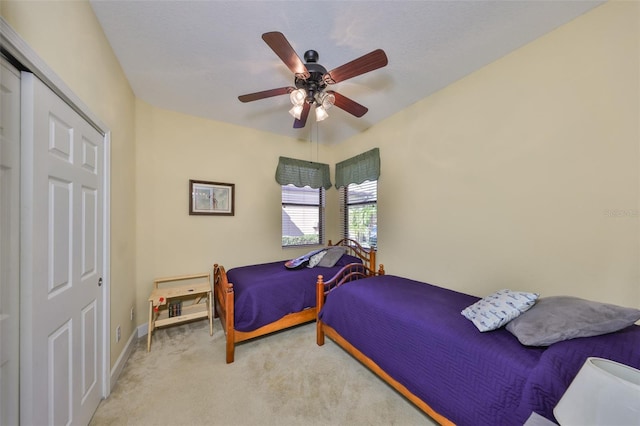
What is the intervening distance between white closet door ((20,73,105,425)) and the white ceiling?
35.3 inches

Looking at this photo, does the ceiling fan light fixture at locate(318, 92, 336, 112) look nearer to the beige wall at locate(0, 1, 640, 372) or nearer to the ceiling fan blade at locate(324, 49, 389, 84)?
the ceiling fan blade at locate(324, 49, 389, 84)

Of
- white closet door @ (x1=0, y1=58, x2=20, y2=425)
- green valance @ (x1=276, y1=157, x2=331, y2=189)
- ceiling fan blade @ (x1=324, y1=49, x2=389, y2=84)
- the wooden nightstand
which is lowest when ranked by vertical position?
the wooden nightstand

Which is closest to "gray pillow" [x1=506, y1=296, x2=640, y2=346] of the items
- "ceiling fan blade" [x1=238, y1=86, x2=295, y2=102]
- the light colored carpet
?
the light colored carpet

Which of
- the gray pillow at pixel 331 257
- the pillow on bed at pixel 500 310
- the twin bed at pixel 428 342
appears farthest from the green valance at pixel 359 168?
the pillow on bed at pixel 500 310

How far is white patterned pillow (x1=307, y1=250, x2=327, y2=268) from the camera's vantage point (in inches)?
119

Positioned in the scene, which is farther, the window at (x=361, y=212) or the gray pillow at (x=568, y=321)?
the window at (x=361, y=212)

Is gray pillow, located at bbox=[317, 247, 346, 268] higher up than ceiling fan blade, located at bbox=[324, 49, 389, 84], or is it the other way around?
ceiling fan blade, located at bbox=[324, 49, 389, 84]

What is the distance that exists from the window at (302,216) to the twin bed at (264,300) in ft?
3.08

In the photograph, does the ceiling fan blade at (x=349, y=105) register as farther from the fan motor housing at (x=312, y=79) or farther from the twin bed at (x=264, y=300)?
the twin bed at (x=264, y=300)

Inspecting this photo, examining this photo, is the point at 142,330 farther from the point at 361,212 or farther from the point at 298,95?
the point at 361,212

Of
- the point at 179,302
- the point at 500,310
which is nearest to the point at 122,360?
the point at 179,302

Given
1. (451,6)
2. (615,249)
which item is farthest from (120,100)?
(615,249)

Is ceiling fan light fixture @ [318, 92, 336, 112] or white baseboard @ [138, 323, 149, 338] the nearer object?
ceiling fan light fixture @ [318, 92, 336, 112]

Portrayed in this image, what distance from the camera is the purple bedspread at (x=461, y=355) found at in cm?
102
